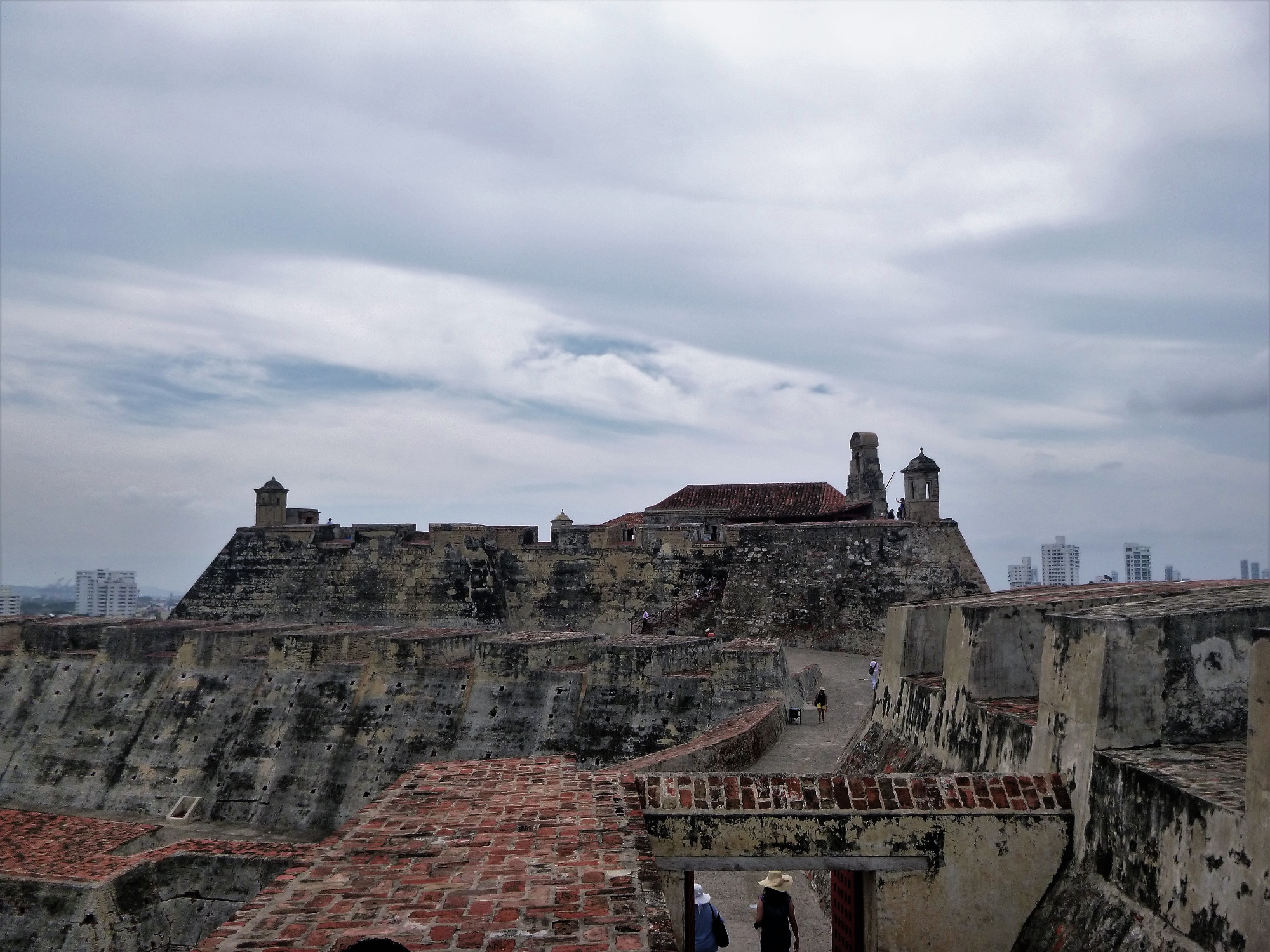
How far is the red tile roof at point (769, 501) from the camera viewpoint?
2870cm

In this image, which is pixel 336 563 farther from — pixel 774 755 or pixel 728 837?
pixel 728 837

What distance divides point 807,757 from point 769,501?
1795 centimetres

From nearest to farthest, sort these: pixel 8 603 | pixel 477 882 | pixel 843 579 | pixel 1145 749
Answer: pixel 477 882, pixel 1145 749, pixel 843 579, pixel 8 603

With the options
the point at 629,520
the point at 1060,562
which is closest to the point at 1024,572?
the point at 1060,562

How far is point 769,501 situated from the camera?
29938mm

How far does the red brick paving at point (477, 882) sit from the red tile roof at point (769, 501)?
77.1 ft

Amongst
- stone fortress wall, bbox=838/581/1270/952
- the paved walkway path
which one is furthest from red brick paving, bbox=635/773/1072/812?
the paved walkway path

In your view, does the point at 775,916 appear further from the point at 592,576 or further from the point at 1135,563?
the point at 1135,563

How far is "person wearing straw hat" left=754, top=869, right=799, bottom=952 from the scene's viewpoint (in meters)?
6.14

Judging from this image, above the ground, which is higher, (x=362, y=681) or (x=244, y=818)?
(x=362, y=681)

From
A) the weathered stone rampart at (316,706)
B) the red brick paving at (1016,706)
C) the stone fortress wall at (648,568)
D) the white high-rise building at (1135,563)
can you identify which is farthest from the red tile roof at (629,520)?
the white high-rise building at (1135,563)

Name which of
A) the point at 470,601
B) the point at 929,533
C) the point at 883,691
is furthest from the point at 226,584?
the point at 883,691

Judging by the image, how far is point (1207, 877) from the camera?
4.12 meters

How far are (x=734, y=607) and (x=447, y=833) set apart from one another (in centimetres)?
2044
